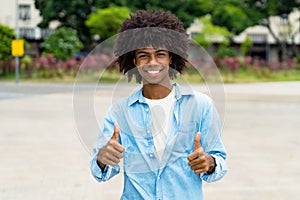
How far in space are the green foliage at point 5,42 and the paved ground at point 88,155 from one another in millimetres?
18274

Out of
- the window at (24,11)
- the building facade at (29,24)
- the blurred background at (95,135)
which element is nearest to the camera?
the blurred background at (95,135)

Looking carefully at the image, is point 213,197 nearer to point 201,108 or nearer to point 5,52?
point 201,108

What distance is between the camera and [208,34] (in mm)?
39344

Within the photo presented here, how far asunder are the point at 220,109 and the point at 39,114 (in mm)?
10222

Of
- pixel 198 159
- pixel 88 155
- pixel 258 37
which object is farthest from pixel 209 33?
pixel 198 159

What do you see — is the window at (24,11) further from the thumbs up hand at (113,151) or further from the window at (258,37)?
the thumbs up hand at (113,151)

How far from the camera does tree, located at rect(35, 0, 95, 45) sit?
129ft

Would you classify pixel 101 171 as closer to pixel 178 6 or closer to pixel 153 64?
pixel 153 64

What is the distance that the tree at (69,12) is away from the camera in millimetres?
39344

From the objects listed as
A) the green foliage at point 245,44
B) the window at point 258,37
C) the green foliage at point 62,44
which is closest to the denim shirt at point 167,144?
the green foliage at point 62,44

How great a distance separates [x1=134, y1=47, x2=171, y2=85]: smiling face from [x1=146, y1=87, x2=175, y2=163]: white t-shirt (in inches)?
2.9

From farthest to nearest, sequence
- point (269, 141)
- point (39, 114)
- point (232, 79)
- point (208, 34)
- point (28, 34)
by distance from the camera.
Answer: point (28, 34), point (208, 34), point (232, 79), point (39, 114), point (269, 141)

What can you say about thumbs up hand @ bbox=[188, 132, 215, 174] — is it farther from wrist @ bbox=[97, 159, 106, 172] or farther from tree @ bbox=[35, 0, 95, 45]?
tree @ bbox=[35, 0, 95, 45]

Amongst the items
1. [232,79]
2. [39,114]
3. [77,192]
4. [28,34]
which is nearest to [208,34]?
[232,79]
